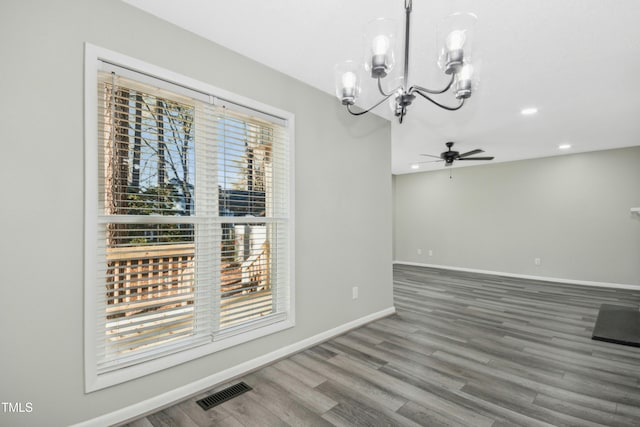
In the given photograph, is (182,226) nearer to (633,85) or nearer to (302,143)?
(302,143)

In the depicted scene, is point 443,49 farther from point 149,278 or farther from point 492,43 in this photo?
point 149,278

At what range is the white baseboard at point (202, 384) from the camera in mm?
1760

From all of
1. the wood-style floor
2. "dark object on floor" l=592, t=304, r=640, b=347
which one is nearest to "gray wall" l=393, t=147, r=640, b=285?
"dark object on floor" l=592, t=304, r=640, b=347

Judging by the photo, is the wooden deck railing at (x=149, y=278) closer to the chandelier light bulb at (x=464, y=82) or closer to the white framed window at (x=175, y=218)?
the white framed window at (x=175, y=218)

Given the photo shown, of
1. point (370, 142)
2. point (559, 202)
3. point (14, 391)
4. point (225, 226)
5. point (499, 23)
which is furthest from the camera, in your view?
point (559, 202)

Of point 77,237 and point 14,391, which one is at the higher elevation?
point 77,237

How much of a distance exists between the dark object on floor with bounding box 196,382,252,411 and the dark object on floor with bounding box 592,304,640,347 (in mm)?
3422

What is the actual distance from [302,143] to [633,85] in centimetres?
315

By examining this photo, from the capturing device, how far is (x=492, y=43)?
88.9 inches

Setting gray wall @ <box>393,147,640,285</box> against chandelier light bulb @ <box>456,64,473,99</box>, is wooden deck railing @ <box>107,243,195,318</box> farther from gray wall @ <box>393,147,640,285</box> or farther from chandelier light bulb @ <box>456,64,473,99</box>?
gray wall @ <box>393,147,640,285</box>

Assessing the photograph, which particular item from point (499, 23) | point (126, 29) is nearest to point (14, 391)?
point (126, 29)

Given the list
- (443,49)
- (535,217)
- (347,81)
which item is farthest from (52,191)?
(535,217)

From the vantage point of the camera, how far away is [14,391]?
1.48m

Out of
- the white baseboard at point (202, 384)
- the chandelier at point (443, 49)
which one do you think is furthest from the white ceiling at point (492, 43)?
the white baseboard at point (202, 384)
